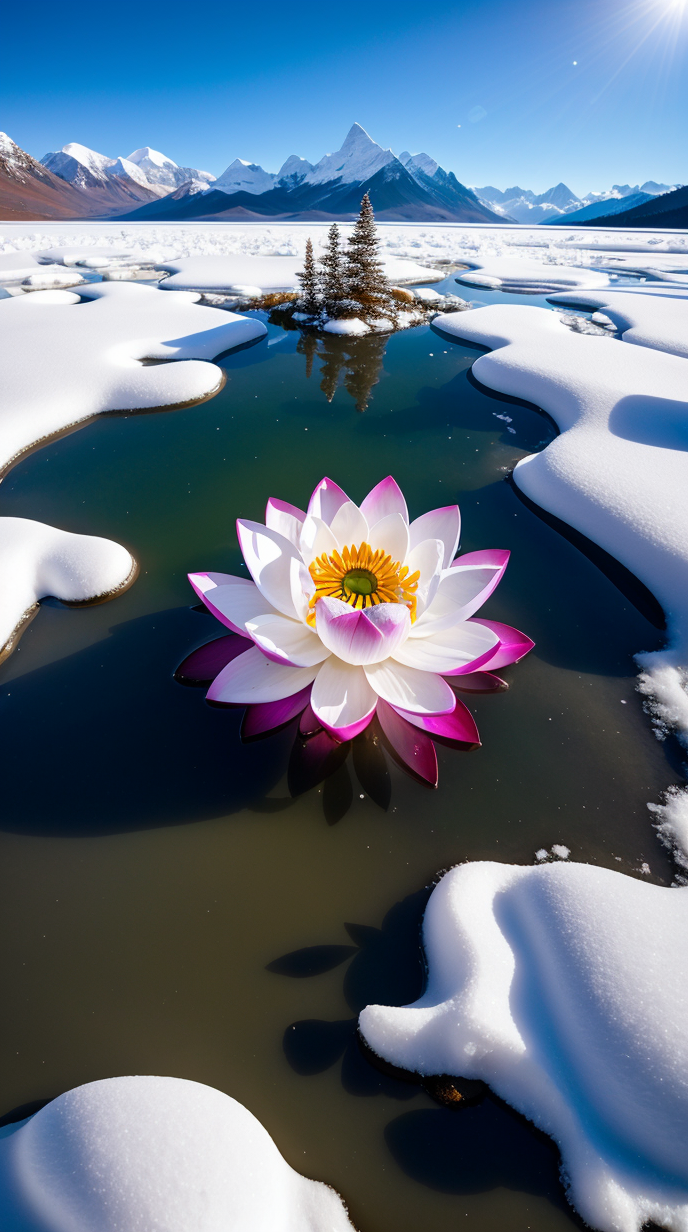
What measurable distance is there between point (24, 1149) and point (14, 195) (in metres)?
116

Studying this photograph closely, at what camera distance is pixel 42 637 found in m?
2.06

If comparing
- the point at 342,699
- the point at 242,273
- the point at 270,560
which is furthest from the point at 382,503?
the point at 242,273

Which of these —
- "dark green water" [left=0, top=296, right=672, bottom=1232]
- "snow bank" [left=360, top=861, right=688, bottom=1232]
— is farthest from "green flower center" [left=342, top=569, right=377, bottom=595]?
"snow bank" [left=360, top=861, right=688, bottom=1232]

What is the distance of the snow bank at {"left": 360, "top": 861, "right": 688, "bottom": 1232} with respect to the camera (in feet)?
3.14

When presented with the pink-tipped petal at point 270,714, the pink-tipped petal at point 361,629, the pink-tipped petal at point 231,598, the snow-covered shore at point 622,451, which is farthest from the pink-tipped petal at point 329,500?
the snow-covered shore at point 622,451

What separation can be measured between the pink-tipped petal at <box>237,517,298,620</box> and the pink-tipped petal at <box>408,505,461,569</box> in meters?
0.52

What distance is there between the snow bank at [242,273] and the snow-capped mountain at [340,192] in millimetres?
104248

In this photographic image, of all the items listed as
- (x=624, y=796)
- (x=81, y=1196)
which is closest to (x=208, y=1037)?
(x=81, y=1196)

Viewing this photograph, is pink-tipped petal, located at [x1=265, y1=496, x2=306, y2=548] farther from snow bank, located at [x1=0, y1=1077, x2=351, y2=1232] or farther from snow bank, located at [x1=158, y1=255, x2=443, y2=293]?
snow bank, located at [x1=158, y1=255, x2=443, y2=293]

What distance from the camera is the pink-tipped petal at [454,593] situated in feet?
5.63

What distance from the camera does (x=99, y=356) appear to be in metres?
4.55

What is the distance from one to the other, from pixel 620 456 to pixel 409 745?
2603mm

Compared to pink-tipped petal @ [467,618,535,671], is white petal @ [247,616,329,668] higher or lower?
higher

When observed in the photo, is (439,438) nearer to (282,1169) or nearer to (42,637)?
(42,637)
